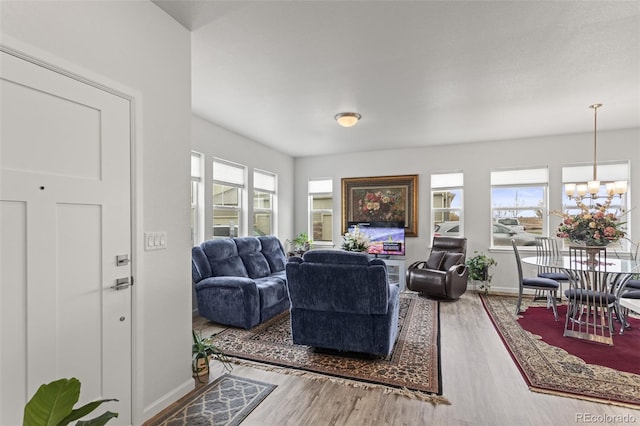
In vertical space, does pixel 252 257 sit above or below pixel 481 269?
above

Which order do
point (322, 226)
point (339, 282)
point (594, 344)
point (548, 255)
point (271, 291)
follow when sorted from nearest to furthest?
point (339, 282) < point (594, 344) < point (271, 291) < point (548, 255) < point (322, 226)

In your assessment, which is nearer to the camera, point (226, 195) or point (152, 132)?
point (152, 132)

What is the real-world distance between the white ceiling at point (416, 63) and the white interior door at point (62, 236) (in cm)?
100

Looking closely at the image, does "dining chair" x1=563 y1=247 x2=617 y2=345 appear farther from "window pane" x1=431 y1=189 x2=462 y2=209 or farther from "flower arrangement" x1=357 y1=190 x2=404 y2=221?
"flower arrangement" x1=357 y1=190 x2=404 y2=221

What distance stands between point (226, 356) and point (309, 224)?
4318 millimetres

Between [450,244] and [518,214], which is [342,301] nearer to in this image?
[450,244]

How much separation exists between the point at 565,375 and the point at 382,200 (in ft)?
14.0

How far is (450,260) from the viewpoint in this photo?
5.41 metres

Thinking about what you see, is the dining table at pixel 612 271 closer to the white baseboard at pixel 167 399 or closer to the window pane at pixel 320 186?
the white baseboard at pixel 167 399

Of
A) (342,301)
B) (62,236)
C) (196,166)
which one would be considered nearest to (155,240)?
(62,236)

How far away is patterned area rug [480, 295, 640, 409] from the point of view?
2348 mm

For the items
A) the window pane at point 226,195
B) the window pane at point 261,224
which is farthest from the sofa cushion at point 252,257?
the window pane at point 261,224

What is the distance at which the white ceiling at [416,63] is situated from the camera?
2215 millimetres

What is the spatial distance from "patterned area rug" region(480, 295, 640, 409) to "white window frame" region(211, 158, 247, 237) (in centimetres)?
412
